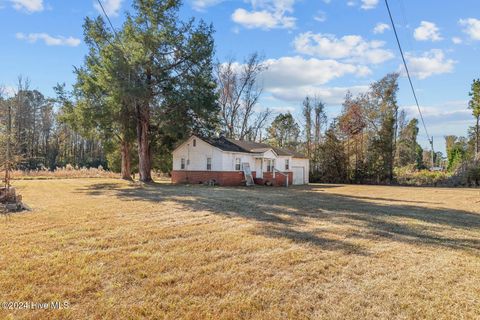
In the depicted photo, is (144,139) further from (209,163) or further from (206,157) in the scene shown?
(209,163)

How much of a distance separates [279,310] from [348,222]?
578 centimetres

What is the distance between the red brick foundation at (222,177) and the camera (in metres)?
23.7

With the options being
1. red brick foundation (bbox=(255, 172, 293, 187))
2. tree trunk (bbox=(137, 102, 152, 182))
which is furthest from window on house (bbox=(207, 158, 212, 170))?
tree trunk (bbox=(137, 102, 152, 182))

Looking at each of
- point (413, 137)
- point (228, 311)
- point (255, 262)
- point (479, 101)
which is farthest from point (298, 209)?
point (413, 137)

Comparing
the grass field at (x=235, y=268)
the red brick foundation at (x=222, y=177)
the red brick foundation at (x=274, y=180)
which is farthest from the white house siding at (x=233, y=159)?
the grass field at (x=235, y=268)

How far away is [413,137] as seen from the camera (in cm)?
5534

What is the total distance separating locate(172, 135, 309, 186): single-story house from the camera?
2386 cm

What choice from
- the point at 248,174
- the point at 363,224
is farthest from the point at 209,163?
the point at 363,224

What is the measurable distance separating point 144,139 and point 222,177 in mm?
6548

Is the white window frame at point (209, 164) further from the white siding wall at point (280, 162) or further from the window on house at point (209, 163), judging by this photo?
the white siding wall at point (280, 162)

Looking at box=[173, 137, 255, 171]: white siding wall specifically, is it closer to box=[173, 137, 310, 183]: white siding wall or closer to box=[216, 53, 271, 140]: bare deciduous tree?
box=[173, 137, 310, 183]: white siding wall

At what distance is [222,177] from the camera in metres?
23.6

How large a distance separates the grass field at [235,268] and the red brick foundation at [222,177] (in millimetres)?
15182

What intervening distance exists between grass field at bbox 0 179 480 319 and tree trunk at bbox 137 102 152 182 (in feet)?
51.8
